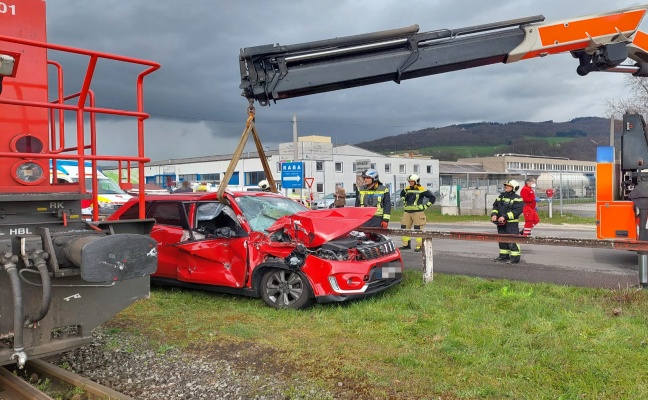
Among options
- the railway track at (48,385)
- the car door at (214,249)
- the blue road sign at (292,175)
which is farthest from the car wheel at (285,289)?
the blue road sign at (292,175)

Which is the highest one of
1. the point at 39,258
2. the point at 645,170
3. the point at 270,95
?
the point at 270,95

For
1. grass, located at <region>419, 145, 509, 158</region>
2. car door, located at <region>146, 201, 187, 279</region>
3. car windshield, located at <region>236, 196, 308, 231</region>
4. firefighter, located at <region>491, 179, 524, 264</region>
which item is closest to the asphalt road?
firefighter, located at <region>491, 179, 524, 264</region>

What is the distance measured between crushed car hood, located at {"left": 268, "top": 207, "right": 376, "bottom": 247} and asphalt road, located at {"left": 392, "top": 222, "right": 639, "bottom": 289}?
2.03 meters

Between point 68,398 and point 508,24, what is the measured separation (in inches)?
274

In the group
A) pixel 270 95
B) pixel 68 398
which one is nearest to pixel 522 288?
pixel 270 95

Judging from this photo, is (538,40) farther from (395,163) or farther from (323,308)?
(395,163)

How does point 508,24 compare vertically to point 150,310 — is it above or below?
above

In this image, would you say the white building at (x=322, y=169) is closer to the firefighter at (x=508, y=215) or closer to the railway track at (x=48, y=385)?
the firefighter at (x=508, y=215)

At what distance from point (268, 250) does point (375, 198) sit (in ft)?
13.5

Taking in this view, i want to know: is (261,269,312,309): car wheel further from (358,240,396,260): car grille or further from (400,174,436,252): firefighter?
(400,174,436,252): firefighter

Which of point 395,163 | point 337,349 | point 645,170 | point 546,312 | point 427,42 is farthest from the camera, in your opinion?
point 395,163

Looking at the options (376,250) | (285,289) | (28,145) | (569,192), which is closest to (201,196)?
(285,289)

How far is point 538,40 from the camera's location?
750cm

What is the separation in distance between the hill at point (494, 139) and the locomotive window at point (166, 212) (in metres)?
91.6
